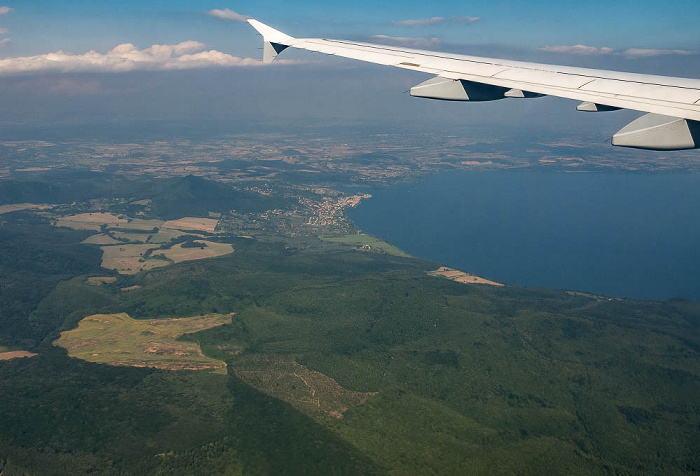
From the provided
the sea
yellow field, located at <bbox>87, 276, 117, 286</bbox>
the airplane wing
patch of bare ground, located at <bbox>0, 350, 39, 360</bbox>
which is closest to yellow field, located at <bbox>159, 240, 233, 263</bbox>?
yellow field, located at <bbox>87, 276, 117, 286</bbox>

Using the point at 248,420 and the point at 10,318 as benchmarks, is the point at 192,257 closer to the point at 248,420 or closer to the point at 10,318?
the point at 10,318

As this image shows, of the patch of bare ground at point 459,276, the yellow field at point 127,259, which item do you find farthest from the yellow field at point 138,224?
the patch of bare ground at point 459,276

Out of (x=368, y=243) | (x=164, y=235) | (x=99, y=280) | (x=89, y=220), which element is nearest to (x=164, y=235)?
(x=164, y=235)

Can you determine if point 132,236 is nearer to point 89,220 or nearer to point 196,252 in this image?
point 196,252

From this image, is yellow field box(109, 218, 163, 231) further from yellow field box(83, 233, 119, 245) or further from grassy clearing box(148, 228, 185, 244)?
yellow field box(83, 233, 119, 245)

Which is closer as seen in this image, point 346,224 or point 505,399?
point 505,399

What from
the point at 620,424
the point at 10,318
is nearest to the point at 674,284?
the point at 620,424
